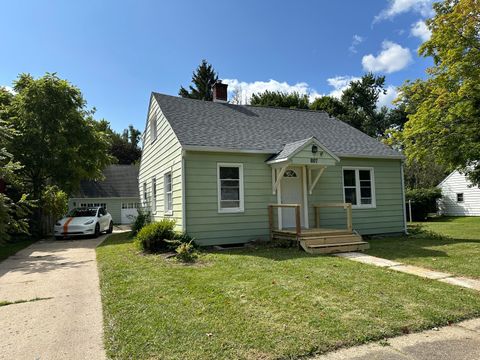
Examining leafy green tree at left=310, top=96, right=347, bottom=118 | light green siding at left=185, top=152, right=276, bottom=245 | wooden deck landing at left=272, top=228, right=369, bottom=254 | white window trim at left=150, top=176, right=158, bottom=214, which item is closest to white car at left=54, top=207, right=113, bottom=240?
white window trim at left=150, top=176, right=158, bottom=214

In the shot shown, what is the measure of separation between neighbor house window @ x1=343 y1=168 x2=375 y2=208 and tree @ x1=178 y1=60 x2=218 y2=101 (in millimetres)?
31282

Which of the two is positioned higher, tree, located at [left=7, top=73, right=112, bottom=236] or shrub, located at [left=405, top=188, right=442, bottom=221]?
tree, located at [left=7, top=73, right=112, bottom=236]

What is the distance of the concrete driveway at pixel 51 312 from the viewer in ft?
12.1

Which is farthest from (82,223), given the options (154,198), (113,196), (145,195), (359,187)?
(113,196)

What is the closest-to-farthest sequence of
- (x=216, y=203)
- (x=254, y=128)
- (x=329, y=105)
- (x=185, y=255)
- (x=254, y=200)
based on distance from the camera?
(x=185, y=255) → (x=216, y=203) → (x=254, y=200) → (x=254, y=128) → (x=329, y=105)

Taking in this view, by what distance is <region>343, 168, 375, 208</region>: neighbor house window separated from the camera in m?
12.8

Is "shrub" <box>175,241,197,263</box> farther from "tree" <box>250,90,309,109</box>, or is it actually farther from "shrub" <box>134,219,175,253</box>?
"tree" <box>250,90,309,109</box>

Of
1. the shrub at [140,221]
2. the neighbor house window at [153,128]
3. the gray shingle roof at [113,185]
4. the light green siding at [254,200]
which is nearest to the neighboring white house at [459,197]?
the light green siding at [254,200]

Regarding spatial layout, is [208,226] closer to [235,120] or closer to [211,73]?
[235,120]

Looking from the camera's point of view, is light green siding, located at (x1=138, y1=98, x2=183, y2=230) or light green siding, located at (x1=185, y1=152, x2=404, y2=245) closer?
light green siding, located at (x1=185, y1=152, x2=404, y2=245)

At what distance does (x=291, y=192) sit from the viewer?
38.9ft

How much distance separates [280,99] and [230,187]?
27.9 metres

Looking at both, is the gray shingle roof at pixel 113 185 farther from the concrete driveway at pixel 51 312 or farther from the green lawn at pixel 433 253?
the green lawn at pixel 433 253

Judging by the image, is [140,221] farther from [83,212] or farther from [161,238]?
[161,238]
